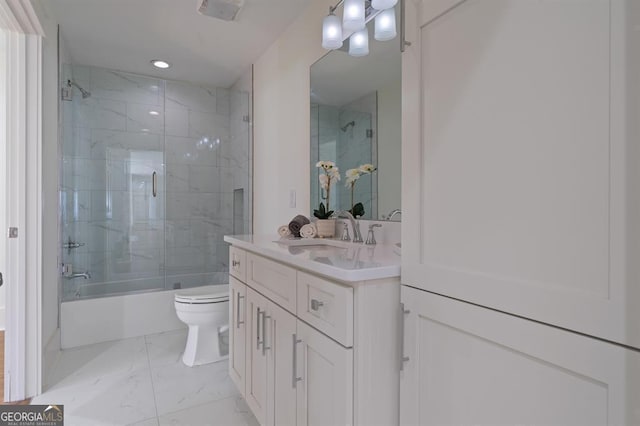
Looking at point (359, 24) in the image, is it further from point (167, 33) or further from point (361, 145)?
point (167, 33)

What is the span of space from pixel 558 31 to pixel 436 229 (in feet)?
1.56

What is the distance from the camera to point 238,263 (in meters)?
1.87

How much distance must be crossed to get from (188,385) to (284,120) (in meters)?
1.88

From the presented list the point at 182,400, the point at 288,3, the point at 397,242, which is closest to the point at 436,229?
the point at 397,242

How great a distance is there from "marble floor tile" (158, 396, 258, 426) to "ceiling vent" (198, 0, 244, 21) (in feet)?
7.66

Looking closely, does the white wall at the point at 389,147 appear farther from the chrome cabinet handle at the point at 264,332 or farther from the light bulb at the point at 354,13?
the chrome cabinet handle at the point at 264,332

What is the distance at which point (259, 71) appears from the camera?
309 centimetres

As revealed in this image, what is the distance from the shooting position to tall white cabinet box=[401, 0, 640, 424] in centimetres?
57

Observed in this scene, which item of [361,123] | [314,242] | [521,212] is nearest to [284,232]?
[314,242]

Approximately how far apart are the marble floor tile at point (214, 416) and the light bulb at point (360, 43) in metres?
1.96

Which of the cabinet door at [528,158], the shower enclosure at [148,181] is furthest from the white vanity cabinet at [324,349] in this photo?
the shower enclosure at [148,181]

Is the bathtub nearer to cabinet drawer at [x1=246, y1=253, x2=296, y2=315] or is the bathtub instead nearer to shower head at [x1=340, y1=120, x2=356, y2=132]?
cabinet drawer at [x1=246, y1=253, x2=296, y2=315]

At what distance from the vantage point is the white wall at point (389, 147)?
5.34 feet

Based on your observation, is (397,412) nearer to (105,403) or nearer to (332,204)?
(332,204)
